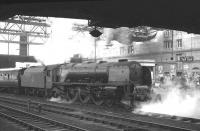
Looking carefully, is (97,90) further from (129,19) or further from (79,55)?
(79,55)

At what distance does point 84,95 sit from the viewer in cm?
2170

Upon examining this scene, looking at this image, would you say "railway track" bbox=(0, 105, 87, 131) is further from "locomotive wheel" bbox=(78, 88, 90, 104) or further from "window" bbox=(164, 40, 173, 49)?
"window" bbox=(164, 40, 173, 49)

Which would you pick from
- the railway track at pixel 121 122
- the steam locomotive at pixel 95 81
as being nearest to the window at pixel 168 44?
the steam locomotive at pixel 95 81

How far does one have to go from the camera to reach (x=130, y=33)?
163ft

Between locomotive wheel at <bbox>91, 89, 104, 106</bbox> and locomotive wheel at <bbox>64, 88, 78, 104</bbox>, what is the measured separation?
6.13 feet

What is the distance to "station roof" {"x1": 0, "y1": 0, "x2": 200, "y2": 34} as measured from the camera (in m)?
9.79

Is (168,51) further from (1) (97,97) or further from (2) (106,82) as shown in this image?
(2) (106,82)

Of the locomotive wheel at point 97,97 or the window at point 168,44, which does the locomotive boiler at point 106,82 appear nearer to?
the locomotive wheel at point 97,97

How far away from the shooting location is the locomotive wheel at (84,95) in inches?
830

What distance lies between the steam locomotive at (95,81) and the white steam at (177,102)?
126cm

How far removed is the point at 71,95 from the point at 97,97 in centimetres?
315

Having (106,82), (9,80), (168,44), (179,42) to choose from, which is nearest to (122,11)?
(106,82)

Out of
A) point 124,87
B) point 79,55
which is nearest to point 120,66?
point 124,87

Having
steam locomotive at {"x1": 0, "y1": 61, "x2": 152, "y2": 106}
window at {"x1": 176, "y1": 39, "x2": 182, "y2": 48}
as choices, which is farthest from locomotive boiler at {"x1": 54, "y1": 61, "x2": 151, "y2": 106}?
window at {"x1": 176, "y1": 39, "x2": 182, "y2": 48}
